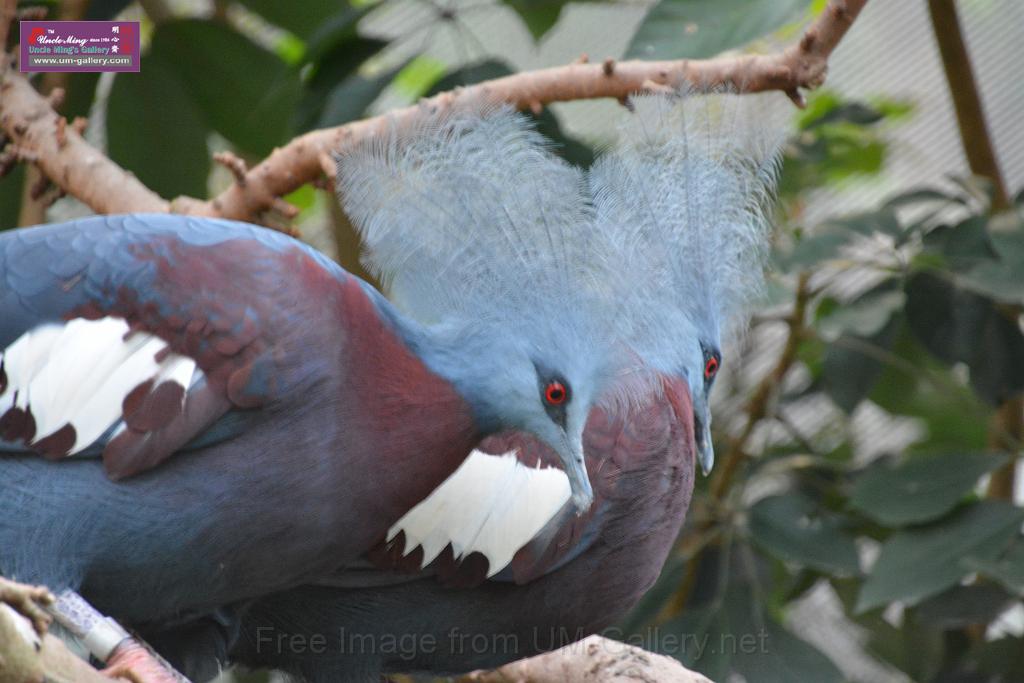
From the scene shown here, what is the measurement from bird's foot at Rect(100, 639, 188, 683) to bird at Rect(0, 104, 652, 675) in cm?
7

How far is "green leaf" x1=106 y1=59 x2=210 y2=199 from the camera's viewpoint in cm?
184

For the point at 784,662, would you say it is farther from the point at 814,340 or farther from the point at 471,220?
the point at 471,220

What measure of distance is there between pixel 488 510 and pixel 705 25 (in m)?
0.67

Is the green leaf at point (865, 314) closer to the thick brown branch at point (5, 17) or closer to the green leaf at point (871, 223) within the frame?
the green leaf at point (871, 223)

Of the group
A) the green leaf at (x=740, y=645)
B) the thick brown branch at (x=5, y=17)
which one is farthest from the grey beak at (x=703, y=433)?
the thick brown branch at (x=5, y=17)

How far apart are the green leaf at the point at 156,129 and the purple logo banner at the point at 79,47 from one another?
0.10 meters

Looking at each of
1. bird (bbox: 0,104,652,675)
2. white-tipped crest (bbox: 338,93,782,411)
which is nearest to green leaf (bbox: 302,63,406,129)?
white-tipped crest (bbox: 338,93,782,411)

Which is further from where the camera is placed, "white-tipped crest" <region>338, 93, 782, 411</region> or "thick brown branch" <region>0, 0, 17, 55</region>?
"thick brown branch" <region>0, 0, 17, 55</region>

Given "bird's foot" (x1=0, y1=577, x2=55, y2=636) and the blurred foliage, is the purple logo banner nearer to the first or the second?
the blurred foliage

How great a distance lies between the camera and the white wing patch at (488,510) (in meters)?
1.13

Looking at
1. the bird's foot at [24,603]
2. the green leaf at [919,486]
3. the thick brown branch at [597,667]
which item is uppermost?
the bird's foot at [24,603]

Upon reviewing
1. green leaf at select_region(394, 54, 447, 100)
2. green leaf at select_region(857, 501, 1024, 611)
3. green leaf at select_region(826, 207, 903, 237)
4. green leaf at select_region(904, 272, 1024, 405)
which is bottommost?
green leaf at select_region(857, 501, 1024, 611)

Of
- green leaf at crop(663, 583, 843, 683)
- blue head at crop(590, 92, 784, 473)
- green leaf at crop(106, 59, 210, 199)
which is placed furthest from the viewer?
green leaf at crop(106, 59, 210, 199)

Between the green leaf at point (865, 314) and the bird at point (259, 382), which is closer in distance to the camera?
the bird at point (259, 382)
